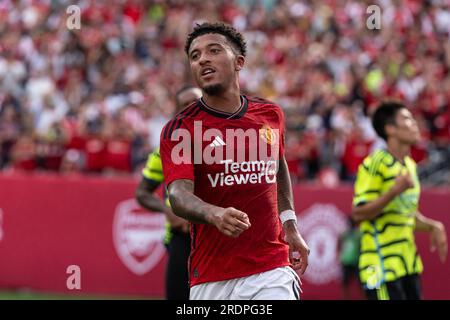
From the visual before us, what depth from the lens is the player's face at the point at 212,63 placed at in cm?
597

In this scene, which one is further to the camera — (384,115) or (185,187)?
(384,115)

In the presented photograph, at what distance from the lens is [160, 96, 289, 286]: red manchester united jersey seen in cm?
589

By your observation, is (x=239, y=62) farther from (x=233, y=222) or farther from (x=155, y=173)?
(x=155, y=173)

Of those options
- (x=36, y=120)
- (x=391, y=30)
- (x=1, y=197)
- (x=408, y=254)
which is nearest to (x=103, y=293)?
(x=1, y=197)

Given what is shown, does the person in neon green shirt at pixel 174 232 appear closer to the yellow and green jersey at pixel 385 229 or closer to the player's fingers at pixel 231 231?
the yellow and green jersey at pixel 385 229

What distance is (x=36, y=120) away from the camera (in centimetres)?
1728

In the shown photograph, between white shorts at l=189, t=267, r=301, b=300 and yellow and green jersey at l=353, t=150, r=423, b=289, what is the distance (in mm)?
2453

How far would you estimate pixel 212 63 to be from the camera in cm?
597

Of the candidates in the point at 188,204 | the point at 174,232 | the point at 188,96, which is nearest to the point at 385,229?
the point at 174,232

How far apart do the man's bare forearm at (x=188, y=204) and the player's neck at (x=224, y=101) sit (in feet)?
1.96

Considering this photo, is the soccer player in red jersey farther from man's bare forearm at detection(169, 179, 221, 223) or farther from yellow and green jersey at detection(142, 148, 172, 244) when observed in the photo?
yellow and green jersey at detection(142, 148, 172, 244)

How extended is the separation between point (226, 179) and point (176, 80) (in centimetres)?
1321

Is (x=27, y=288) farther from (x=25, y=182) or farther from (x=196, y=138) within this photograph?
(x=196, y=138)

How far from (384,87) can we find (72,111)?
6.08 metres
